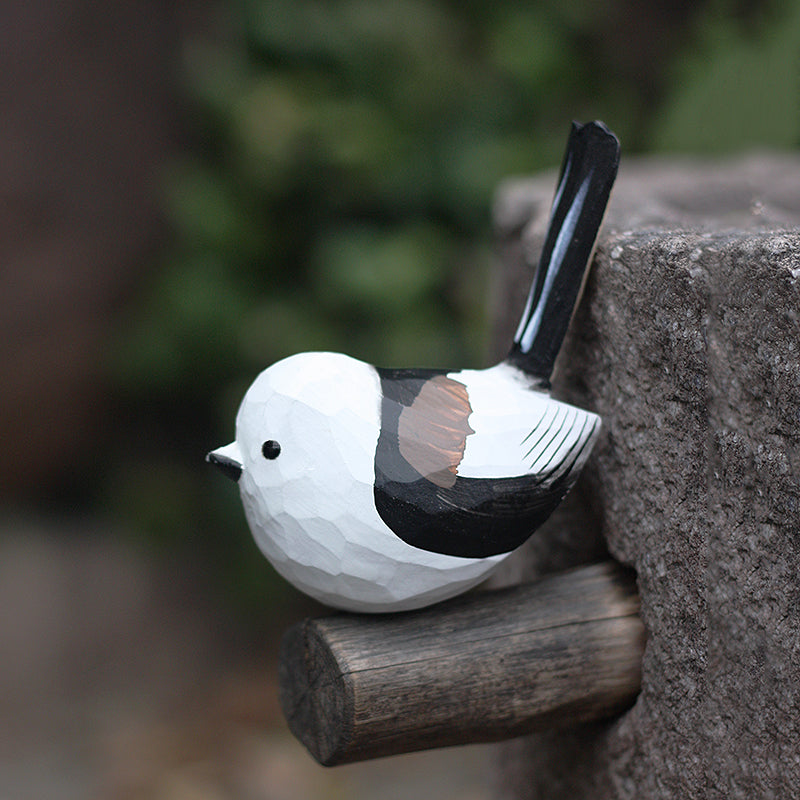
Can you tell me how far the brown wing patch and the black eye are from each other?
9 cm

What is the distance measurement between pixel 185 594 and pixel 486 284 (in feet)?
3.27

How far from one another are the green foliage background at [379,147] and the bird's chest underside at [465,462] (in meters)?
0.99

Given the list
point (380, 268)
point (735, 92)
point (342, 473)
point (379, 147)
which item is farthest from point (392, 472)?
point (735, 92)

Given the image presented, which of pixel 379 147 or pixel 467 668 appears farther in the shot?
pixel 379 147

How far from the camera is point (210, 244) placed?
182 centimetres

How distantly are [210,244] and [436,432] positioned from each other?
4.27ft

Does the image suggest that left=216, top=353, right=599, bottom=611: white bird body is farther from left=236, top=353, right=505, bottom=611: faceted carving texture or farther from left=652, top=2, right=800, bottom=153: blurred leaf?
left=652, top=2, right=800, bottom=153: blurred leaf

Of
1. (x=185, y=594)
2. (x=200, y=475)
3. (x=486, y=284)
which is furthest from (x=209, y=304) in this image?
(x=185, y=594)

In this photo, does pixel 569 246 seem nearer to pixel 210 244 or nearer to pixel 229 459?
pixel 229 459

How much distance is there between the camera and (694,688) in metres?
0.65

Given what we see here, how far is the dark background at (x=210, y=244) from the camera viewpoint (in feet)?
5.63

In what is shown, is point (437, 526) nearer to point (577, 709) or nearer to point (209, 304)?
point (577, 709)

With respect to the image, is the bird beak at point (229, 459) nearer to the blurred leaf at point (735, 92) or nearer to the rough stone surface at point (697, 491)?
the rough stone surface at point (697, 491)

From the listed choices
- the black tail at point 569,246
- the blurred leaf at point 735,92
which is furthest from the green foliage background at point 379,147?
the black tail at point 569,246
